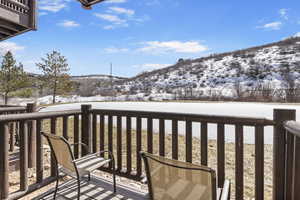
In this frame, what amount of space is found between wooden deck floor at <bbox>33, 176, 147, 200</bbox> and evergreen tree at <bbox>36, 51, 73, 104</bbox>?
21.6m

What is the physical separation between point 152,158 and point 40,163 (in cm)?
207

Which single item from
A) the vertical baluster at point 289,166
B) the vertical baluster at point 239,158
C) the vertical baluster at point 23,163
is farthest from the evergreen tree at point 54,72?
the vertical baluster at point 289,166

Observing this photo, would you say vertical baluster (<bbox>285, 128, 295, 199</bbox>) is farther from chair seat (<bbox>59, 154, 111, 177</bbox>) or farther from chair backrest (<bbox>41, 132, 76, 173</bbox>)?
chair backrest (<bbox>41, 132, 76, 173</bbox>)

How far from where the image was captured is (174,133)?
240 centimetres

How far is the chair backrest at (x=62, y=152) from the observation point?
195 centimetres

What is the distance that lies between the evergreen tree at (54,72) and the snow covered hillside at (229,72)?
10854 mm

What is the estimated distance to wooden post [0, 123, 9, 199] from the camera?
212cm

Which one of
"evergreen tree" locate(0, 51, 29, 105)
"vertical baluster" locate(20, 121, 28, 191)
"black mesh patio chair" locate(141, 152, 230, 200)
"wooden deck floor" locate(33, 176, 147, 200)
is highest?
"evergreen tree" locate(0, 51, 29, 105)

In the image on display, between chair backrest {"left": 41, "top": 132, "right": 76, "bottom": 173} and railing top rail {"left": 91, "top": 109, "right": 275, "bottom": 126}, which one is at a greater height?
railing top rail {"left": 91, "top": 109, "right": 275, "bottom": 126}

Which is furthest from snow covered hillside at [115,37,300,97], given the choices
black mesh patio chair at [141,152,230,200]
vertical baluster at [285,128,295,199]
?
black mesh patio chair at [141,152,230,200]

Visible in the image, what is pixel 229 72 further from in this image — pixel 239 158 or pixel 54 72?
pixel 239 158

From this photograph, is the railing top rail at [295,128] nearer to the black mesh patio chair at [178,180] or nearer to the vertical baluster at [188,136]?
the black mesh patio chair at [178,180]

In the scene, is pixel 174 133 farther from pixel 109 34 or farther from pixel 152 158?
pixel 109 34

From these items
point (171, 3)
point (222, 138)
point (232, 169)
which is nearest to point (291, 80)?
point (171, 3)
